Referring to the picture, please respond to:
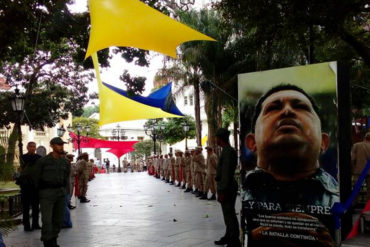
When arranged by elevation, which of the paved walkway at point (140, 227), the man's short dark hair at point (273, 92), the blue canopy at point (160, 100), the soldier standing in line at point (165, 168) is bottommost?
the paved walkway at point (140, 227)

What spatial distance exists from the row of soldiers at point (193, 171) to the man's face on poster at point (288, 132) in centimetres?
871

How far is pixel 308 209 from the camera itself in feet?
17.6

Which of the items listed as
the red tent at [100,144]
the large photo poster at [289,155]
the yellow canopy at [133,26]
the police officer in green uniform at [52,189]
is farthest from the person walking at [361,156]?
the red tent at [100,144]

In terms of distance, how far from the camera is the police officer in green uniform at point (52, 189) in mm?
7387

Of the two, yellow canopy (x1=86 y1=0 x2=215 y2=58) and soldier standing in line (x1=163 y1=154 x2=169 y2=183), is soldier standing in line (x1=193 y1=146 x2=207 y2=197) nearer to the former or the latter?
yellow canopy (x1=86 y1=0 x2=215 y2=58)

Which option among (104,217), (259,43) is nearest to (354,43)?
(259,43)

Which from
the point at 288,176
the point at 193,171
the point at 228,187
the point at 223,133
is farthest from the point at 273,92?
the point at 193,171

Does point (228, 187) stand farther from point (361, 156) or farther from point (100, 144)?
point (100, 144)

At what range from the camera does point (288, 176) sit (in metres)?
5.55

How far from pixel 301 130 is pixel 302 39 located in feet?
20.3

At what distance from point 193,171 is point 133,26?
10232mm

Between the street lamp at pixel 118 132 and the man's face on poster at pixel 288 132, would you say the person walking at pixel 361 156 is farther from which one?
the street lamp at pixel 118 132

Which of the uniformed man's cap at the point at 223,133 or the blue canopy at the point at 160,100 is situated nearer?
the uniformed man's cap at the point at 223,133

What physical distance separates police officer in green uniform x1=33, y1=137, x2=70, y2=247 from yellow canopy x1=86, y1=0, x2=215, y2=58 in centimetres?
199
